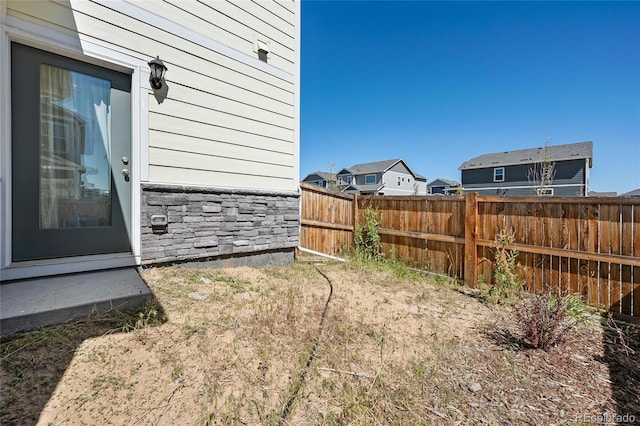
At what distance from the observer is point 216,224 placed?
3693 millimetres

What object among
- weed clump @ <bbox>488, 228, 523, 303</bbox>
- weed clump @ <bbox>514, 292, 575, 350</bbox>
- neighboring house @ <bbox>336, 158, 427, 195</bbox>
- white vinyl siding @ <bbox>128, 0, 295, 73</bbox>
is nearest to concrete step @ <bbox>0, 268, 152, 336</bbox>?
white vinyl siding @ <bbox>128, 0, 295, 73</bbox>

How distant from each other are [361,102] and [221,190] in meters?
14.5

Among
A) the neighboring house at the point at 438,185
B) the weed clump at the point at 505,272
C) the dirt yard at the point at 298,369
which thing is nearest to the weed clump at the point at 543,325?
the dirt yard at the point at 298,369

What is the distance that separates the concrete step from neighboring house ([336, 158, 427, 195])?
24.8m

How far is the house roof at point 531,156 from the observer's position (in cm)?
1933

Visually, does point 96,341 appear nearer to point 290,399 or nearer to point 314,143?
point 290,399

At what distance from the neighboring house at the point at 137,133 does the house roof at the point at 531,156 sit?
20827 millimetres

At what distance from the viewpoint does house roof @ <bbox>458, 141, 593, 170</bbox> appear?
63.4ft

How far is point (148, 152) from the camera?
10.1 feet

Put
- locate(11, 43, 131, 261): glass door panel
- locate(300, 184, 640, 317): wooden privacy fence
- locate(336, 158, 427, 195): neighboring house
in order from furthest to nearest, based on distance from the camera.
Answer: locate(336, 158, 427, 195): neighboring house, locate(300, 184, 640, 317): wooden privacy fence, locate(11, 43, 131, 261): glass door panel

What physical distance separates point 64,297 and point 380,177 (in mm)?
28151

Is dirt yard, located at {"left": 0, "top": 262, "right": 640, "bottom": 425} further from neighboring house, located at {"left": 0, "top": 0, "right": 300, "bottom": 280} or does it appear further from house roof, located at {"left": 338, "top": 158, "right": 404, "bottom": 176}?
house roof, located at {"left": 338, "top": 158, "right": 404, "bottom": 176}

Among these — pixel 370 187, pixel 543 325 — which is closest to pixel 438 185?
pixel 370 187

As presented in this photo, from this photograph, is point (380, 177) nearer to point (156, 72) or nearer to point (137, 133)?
point (156, 72)
